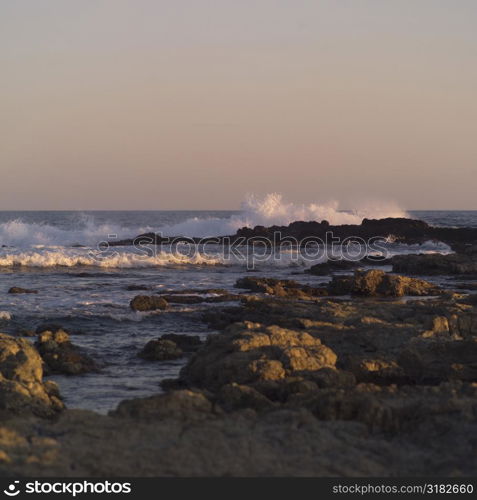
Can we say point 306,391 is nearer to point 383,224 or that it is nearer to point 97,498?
point 97,498

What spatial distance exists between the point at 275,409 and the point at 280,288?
14.4 meters

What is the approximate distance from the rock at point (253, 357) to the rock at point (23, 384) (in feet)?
6.95

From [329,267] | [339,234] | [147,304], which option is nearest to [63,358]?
[147,304]

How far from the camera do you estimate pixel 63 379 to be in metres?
11.5

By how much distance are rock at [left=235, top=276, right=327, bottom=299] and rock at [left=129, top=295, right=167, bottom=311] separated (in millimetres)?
4106

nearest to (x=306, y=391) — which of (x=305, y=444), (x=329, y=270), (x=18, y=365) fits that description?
(x=305, y=444)

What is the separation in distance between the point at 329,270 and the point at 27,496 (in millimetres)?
25742

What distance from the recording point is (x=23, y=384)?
9328mm

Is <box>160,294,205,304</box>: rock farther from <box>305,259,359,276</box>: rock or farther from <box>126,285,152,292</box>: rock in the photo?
<box>305,259,359,276</box>: rock

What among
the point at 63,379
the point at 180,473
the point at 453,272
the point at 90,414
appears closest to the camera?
the point at 180,473

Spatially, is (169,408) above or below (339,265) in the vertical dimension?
below

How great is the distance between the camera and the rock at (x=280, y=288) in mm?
22078

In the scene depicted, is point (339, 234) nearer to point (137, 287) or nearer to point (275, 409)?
point (137, 287)

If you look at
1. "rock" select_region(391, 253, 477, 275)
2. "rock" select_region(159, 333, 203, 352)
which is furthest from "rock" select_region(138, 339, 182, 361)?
"rock" select_region(391, 253, 477, 275)
